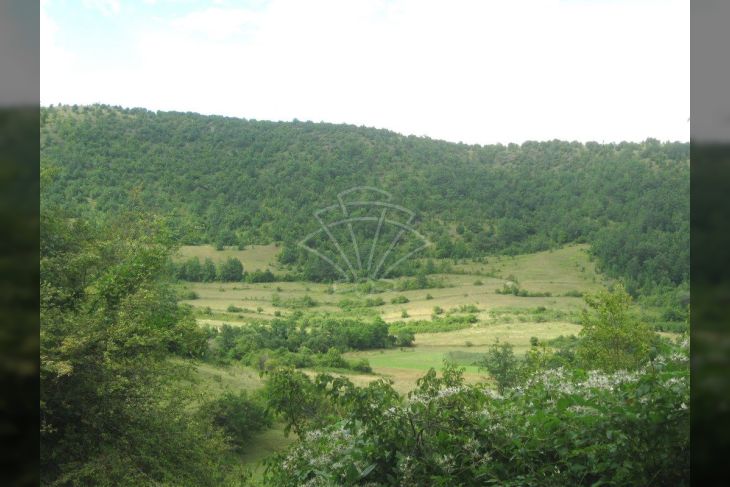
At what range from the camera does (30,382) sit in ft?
5.19

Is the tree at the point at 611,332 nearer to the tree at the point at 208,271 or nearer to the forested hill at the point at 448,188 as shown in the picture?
the forested hill at the point at 448,188

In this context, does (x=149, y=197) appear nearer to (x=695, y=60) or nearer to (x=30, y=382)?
(x=30, y=382)

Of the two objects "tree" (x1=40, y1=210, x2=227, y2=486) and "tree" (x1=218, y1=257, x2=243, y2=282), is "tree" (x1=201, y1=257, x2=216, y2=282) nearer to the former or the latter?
"tree" (x1=218, y1=257, x2=243, y2=282)

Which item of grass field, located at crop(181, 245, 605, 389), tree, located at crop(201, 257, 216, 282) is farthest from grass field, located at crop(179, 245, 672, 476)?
tree, located at crop(201, 257, 216, 282)

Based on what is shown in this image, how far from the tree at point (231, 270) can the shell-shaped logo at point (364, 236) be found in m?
1.30

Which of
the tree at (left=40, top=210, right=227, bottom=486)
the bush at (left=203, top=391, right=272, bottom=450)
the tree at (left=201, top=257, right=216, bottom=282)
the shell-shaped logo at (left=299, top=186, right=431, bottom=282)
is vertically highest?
the shell-shaped logo at (left=299, top=186, right=431, bottom=282)

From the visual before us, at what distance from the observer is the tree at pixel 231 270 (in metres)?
7.73

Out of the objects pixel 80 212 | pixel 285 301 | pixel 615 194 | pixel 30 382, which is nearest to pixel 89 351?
pixel 285 301

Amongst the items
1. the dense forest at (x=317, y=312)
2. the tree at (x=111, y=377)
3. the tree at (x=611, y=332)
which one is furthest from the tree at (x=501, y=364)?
the tree at (x=111, y=377)

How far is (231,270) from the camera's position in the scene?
7949 millimetres

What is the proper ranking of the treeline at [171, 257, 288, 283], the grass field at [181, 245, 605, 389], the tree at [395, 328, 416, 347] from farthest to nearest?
the treeline at [171, 257, 288, 283] → the grass field at [181, 245, 605, 389] → the tree at [395, 328, 416, 347]

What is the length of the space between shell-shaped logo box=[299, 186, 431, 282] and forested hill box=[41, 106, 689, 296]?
18 centimetres

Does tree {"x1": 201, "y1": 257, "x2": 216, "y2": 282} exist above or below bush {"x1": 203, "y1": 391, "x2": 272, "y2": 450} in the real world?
above

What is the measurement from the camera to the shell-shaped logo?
616cm
